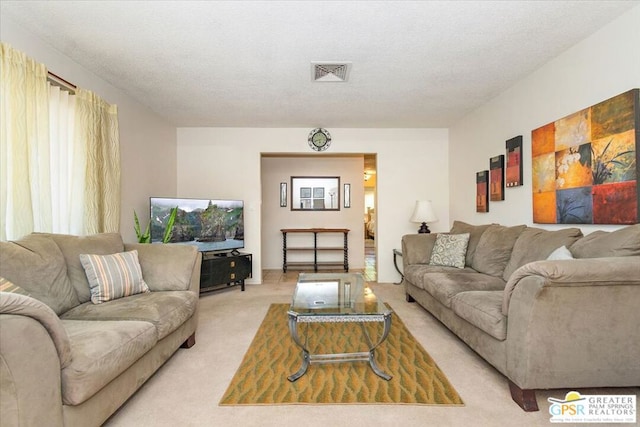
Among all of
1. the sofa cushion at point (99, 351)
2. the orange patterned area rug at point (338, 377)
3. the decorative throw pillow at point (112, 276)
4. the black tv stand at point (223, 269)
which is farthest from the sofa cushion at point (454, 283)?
the black tv stand at point (223, 269)

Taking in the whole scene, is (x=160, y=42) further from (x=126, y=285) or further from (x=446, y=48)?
(x=446, y=48)

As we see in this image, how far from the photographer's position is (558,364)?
1759mm

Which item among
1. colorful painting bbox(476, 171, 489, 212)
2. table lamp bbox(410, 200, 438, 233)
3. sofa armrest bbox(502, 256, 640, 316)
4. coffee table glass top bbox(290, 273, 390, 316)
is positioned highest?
colorful painting bbox(476, 171, 489, 212)

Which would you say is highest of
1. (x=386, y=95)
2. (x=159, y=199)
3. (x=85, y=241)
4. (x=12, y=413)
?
(x=386, y=95)

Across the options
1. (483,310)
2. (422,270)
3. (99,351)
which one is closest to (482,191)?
(422,270)

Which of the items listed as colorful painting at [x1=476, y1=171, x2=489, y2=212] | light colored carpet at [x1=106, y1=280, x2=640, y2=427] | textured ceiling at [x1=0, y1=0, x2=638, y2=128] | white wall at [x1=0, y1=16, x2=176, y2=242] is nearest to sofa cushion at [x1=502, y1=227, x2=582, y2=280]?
light colored carpet at [x1=106, y1=280, x2=640, y2=427]

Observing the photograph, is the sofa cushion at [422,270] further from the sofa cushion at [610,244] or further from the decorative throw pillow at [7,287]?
the decorative throw pillow at [7,287]

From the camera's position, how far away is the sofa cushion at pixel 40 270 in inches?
73.5

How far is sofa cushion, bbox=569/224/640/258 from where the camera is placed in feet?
6.16

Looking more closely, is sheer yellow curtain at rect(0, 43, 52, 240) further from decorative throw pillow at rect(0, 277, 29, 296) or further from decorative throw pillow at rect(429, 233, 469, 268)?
decorative throw pillow at rect(429, 233, 469, 268)

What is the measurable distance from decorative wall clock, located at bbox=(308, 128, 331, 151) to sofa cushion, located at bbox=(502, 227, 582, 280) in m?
3.02

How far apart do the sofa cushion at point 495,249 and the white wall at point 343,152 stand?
1824 mm

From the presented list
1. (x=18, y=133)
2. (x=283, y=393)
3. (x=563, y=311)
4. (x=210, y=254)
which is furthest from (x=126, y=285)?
(x=563, y=311)

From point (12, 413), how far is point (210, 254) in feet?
11.7
